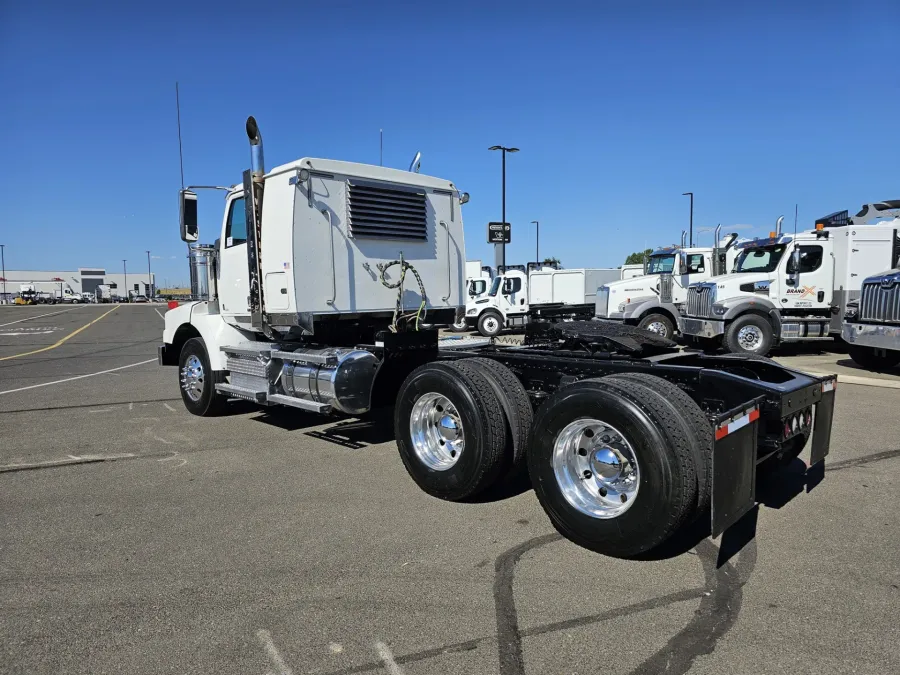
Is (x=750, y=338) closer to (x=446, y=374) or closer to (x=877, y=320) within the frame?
(x=877, y=320)

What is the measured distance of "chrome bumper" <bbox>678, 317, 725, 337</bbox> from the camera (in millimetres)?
14320

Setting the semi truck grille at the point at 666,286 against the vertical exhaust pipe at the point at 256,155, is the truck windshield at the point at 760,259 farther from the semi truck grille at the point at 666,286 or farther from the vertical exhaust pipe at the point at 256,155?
the vertical exhaust pipe at the point at 256,155

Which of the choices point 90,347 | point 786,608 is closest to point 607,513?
point 786,608

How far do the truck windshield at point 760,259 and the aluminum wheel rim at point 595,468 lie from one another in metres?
12.8

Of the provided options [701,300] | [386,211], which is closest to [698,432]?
[386,211]

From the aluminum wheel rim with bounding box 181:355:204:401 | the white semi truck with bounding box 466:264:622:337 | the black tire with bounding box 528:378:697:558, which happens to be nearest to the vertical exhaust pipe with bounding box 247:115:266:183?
the aluminum wheel rim with bounding box 181:355:204:401

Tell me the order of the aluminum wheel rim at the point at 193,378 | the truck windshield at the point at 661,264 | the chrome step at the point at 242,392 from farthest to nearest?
the truck windshield at the point at 661,264
the aluminum wheel rim at the point at 193,378
the chrome step at the point at 242,392

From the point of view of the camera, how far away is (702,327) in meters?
14.8

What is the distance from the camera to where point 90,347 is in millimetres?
19234

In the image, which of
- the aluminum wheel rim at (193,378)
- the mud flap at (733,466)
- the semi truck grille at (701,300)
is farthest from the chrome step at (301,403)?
the semi truck grille at (701,300)

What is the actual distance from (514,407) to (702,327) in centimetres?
1161

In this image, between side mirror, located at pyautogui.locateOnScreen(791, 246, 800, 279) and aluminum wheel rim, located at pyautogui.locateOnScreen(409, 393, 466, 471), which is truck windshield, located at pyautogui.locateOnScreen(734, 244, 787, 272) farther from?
aluminum wheel rim, located at pyautogui.locateOnScreen(409, 393, 466, 471)

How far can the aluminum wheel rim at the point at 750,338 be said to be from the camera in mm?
14133

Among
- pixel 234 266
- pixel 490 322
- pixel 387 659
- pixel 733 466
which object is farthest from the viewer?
pixel 490 322
